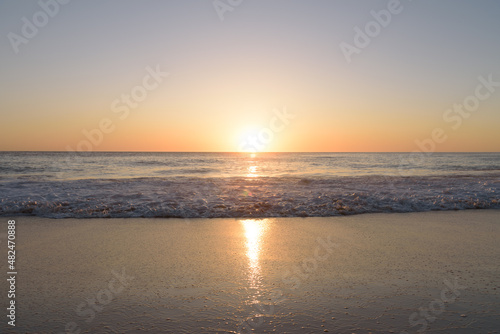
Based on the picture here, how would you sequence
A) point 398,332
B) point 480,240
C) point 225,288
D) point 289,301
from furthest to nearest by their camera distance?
point 480,240, point 225,288, point 289,301, point 398,332

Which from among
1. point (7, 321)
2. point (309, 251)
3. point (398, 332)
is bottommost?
point (398, 332)

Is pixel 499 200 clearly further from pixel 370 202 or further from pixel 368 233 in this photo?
pixel 368 233

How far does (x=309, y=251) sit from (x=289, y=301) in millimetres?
1917

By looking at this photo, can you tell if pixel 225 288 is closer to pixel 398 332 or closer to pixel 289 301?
pixel 289 301

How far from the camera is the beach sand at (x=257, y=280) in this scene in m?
2.79

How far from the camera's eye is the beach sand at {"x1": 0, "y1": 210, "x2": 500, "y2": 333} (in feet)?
9.17

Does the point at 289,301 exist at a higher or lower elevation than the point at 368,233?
lower

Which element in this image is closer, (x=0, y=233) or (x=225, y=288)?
(x=225, y=288)

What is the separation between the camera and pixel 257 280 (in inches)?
149

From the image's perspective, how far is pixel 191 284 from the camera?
366 cm

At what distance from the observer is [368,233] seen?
6.31 meters

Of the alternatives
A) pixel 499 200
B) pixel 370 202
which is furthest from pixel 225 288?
pixel 499 200

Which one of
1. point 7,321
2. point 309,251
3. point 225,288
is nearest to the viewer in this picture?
point 7,321

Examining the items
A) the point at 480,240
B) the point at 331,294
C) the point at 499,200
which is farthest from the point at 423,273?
the point at 499,200
